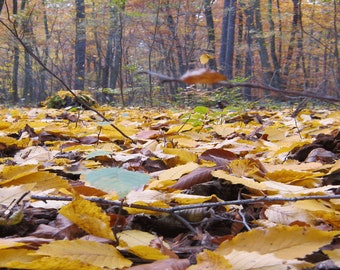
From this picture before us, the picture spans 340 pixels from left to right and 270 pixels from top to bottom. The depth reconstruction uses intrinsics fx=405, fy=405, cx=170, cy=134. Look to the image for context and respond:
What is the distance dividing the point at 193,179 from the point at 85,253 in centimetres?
46

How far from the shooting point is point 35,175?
2.91 ft

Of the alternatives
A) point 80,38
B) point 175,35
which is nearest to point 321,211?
point 175,35

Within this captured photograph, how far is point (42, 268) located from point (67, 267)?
3 cm

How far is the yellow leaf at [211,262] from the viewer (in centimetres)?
48

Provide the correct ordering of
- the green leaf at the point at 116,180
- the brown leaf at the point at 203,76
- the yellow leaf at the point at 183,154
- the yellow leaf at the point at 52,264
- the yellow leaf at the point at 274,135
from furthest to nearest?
the yellow leaf at the point at 274,135, the yellow leaf at the point at 183,154, the green leaf at the point at 116,180, the yellow leaf at the point at 52,264, the brown leaf at the point at 203,76

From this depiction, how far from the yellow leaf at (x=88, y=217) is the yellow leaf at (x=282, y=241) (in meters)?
0.18

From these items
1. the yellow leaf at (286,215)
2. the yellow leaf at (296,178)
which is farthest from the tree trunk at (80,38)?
the yellow leaf at (286,215)

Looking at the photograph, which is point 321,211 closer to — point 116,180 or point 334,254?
point 334,254

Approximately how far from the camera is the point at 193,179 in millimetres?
963

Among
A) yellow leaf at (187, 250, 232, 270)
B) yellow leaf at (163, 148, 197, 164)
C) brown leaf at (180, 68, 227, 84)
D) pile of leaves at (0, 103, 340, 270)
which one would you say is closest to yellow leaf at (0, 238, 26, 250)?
pile of leaves at (0, 103, 340, 270)

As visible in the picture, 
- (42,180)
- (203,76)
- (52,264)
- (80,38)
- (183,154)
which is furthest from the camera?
(80,38)

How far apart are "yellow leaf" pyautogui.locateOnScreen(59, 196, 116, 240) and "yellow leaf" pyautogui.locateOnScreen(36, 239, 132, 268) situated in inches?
2.2

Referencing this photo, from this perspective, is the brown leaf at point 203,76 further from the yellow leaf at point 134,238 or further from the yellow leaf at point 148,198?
the yellow leaf at point 148,198

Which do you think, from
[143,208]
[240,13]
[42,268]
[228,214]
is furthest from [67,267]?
[240,13]
